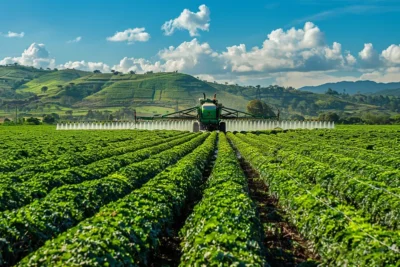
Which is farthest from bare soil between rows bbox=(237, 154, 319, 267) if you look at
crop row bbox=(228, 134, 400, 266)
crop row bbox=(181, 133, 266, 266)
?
crop row bbox=(181, 133, 266, 266)

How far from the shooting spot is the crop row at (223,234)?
7.57 metres

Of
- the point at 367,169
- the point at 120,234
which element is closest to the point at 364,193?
the point at 367,169

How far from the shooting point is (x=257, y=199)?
17391 mm

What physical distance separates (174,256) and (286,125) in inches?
3098

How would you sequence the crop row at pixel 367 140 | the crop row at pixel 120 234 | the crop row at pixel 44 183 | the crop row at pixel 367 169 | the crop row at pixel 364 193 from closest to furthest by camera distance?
1. the crop row at pixel 120 234
2. the crop row at pixel 364 193
3. the crop row at pixel 44 183
4. the crop row at pixel 367 169
5. the crop row at pixel 367 140

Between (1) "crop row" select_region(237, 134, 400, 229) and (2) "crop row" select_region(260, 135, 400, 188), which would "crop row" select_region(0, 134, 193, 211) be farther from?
(2) "crop row" select_region(260, 135, 400, 188)

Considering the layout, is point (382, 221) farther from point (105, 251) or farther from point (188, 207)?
Answer: point (105, 251)

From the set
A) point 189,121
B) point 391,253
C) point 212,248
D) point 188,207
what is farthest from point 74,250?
point 189,121

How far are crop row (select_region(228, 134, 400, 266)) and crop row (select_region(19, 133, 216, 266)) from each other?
3800mm

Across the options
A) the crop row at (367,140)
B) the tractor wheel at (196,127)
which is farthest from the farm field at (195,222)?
the tractor wheel at (196,127)

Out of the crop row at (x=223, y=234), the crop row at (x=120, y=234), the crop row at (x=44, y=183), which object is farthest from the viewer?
the crop row at (x=44, y=183)

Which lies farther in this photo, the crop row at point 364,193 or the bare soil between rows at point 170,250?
the crop row at point 364,193

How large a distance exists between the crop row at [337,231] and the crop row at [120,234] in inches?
150

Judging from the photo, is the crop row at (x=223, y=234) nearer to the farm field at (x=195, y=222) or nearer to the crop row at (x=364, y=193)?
the farm field at (x=195, y=222)
